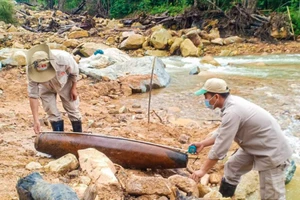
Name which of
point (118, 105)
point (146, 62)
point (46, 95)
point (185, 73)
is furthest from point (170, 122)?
point (185, 73)

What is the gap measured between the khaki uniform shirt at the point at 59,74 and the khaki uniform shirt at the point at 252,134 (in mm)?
1931

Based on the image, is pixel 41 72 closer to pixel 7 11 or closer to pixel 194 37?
pixel 194 37

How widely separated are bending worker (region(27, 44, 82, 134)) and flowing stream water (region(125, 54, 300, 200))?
2.75 metres

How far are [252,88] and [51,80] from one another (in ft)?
19.9

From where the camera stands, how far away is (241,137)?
3.02 metres

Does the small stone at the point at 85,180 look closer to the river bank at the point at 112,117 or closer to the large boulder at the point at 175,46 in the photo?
the river bank at the point at 112,117

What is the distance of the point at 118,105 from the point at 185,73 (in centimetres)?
421

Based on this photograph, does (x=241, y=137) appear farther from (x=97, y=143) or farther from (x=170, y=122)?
(x=170, y=122)

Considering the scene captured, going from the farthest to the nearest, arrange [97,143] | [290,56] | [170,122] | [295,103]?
1. [290,56]
2. [295,103]
3. [170,122]
4. [97,143]

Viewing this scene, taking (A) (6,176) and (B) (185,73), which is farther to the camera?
(B) (185,73)

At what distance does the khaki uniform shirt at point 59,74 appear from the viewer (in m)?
3.85

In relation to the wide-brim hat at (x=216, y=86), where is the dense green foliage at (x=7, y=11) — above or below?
below

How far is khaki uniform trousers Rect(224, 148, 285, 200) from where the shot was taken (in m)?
3.04

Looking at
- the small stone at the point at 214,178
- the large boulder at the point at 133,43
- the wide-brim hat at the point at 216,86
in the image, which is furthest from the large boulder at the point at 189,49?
the wide-brim hat at the point at 216,86
